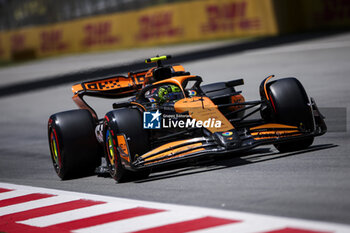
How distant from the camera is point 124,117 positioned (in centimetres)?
786

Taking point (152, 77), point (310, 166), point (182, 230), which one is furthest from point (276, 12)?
point (182, 230)

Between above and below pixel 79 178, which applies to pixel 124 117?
above

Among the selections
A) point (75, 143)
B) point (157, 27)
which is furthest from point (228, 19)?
point (75, 143)

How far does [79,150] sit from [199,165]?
1512mm

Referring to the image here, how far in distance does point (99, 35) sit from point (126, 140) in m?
33.5

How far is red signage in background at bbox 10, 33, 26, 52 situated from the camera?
47.5 m

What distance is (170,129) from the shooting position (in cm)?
826

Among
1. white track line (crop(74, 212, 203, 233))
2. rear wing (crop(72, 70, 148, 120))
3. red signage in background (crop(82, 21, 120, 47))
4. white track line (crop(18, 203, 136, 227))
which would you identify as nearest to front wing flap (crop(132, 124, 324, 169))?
white track line (crop(18, 203, 136, 227))

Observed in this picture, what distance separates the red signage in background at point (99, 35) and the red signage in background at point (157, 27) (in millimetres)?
2525

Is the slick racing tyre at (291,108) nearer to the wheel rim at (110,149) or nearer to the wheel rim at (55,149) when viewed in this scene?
the wheel rim at (110,149)

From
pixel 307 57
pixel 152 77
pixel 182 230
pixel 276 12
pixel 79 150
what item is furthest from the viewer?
pixel 276 12

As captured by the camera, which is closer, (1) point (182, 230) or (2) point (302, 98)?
(1) point (182, 230)

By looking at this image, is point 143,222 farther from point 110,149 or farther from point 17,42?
point 17,42

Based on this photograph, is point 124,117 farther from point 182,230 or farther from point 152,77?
point 182,230
